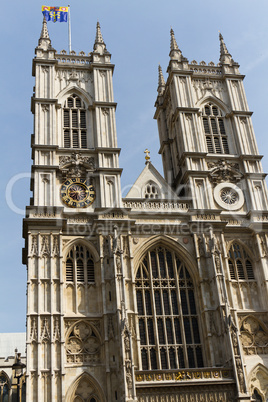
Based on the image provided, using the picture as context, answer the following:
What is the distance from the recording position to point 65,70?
37906 mm

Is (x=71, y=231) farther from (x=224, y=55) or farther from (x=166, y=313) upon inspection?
(x=224, y=55)

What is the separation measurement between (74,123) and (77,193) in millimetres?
5770

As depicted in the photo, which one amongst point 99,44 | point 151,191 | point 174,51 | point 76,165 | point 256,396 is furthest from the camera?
point 174,51

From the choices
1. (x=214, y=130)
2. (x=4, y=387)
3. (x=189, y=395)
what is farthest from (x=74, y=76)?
(x=4, y=387)

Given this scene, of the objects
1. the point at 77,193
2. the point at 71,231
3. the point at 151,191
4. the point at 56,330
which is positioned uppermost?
the point at 151,191

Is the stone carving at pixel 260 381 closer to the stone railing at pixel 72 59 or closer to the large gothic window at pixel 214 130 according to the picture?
the large gothic window at pixel 214 130

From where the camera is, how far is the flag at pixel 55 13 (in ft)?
136

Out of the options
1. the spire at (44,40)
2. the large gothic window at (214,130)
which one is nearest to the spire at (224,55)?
the large gothic window at (214,130)

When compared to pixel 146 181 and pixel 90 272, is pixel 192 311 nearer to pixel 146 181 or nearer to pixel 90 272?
pixel 90 272

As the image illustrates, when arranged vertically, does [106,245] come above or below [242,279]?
above

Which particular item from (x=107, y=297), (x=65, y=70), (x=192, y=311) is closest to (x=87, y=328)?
(x=107, y=297)

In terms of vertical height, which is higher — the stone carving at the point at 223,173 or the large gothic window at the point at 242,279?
the stone carving at the point at 223,173

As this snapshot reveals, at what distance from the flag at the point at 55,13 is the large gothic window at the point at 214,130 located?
43.3 feet

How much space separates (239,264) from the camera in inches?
1289
